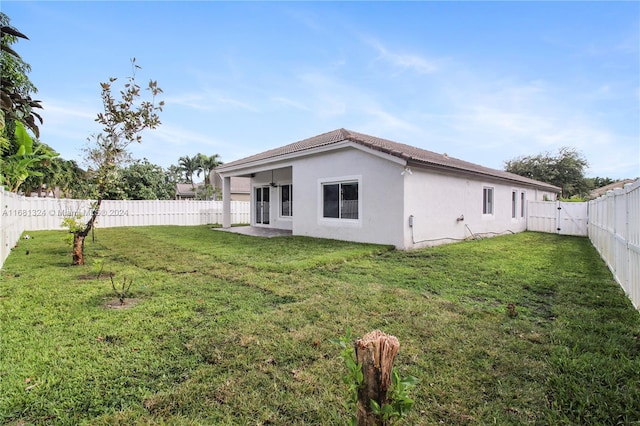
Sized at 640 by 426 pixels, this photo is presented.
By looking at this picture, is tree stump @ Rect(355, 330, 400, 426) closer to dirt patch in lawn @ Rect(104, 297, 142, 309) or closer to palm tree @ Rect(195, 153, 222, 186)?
dirt patch in lawn @ Rect(104, 297, 142, 309)

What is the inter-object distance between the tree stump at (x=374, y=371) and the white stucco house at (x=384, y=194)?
8.55 m

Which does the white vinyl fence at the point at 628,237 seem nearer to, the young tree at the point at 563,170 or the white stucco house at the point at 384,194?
the white stucco house at the point at 384,194

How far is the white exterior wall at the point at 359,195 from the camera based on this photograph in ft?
33.1

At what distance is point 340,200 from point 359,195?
3.09 ft

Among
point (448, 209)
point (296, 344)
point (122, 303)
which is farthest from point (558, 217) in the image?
point (122, 303)

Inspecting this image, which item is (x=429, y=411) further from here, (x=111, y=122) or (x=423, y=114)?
(x=423, y=114)

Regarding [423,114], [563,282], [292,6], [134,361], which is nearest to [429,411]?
[134,361]

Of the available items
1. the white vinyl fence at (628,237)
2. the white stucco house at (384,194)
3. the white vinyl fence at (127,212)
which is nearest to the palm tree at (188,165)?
the white vinyl fence at (127,212)

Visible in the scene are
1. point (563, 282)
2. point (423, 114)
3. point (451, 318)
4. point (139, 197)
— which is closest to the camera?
point (451, 318)

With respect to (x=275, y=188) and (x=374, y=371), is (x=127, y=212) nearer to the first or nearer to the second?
(x=275, y=188)

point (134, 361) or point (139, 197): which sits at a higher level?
point (139, 197)

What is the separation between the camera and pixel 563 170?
3631 centimetres

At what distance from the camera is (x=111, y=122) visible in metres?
7.19

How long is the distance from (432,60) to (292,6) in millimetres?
6177
